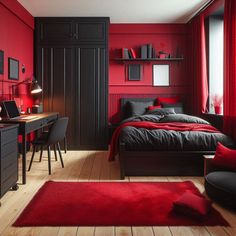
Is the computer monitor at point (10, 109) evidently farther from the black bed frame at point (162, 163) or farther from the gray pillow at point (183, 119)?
the gray pillow at point (183, 119)

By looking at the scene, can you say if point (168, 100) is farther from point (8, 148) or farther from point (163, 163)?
point (8, 148)

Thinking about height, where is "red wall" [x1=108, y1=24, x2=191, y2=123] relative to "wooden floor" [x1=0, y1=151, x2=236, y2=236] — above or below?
above

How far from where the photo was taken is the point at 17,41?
4383 millimetres

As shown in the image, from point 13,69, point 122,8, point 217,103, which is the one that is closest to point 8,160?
point 13,69

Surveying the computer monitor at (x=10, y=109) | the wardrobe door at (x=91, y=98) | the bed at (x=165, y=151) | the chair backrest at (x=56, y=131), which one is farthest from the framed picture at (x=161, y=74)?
the computer monitor at (x=10, y=109)

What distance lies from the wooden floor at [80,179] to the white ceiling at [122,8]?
2.51m

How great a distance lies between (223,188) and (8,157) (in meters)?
1.99

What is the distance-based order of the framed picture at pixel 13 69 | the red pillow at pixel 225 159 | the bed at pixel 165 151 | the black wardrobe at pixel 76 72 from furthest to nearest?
the black wardrobe at pixel 76 72 < the framed picture at pixel 13 69 < the bed at pixel 165 151 < the red pillow at pixel 225 159

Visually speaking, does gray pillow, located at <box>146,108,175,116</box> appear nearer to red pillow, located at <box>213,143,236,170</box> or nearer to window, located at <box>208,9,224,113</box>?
window, located at <box>208,9,224,113</box>

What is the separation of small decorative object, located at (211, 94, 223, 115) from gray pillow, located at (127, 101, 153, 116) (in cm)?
121

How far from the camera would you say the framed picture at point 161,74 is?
5.75 m

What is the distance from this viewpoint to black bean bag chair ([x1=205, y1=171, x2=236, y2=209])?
2.39 meters

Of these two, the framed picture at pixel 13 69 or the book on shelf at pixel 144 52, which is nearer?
the framed picture at pixel 13 69

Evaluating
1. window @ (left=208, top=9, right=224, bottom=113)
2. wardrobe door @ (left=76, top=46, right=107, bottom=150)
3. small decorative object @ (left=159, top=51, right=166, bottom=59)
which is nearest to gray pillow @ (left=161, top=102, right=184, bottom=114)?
window @ (left=208, top=9, right=224, bottom=113)
